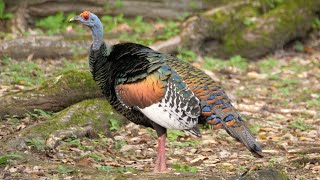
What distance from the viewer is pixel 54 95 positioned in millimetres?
7570

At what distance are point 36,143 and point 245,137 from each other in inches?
83.5

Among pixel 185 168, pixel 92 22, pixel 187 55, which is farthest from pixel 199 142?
pixel 187 55

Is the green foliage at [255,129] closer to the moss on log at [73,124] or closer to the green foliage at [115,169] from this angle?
the moss on log at [73,124]

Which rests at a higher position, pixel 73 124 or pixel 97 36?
pixel 97 36

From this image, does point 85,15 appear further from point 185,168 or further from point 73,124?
point 185,168

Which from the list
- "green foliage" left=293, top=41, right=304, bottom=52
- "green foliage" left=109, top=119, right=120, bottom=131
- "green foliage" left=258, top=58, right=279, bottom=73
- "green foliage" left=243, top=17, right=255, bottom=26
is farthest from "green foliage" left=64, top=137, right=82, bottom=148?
"green foliage" left=293, top=41, right=304, bottom=52

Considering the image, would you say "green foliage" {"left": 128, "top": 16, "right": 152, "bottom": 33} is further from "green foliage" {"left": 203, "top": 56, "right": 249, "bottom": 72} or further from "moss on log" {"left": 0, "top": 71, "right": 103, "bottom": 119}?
"moss on log" {"left": 0, "top": 71, "right": 103, "bottom": 119}

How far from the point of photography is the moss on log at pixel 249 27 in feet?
37.3

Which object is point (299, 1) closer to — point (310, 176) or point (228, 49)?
point (228, 49)

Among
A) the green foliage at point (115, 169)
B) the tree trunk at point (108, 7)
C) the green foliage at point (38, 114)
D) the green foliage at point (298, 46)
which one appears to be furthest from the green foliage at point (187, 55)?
the green foliage at point (115, 169)

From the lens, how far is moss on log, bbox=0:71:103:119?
24.1 feet

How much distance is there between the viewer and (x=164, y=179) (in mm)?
5461

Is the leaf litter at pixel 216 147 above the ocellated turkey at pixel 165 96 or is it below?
below

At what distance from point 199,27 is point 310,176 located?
17.6 feet
